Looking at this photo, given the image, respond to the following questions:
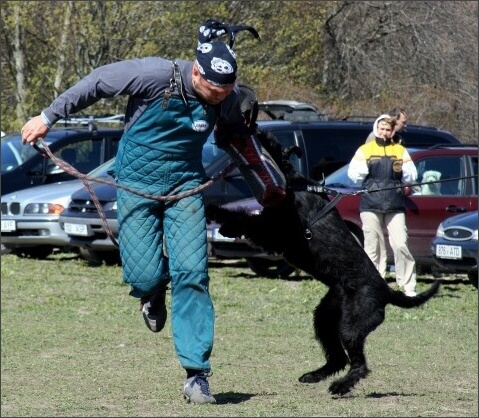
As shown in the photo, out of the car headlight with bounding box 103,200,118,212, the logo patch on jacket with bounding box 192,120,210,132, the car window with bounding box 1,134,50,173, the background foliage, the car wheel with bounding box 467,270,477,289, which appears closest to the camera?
the logo patch on jacket with bounding box 192,120,210,132

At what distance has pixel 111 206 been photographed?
14297mm

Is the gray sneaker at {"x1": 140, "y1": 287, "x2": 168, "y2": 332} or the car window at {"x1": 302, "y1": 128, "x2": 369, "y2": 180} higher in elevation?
the gray sneaker at {"x1": 140, "y1": 287, "x2": 168, "y2": 332}

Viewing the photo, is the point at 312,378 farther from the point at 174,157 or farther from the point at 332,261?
the point at 174,157

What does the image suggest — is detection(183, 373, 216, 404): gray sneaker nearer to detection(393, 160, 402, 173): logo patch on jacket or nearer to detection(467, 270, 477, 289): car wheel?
detection(393, 160, 402, 173): logo patch on jacket

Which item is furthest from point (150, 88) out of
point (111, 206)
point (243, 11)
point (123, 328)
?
point (243, 11)

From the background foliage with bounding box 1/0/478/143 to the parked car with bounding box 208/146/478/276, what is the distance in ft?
32.7

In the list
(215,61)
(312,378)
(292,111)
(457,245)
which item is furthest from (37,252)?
(215,61)

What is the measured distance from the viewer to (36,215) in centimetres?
1551

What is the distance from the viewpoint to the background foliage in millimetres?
23812

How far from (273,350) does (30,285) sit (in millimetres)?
4957

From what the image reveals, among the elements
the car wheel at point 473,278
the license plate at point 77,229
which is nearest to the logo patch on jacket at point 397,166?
the car wheel at point 473,278

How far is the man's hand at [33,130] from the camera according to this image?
19.6ft

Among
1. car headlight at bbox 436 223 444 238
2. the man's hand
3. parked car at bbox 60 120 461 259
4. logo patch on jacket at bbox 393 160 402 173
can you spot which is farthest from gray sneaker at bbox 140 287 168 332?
parked car at bbox 60 120 461 259

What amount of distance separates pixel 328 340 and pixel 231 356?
1451 millimetres
